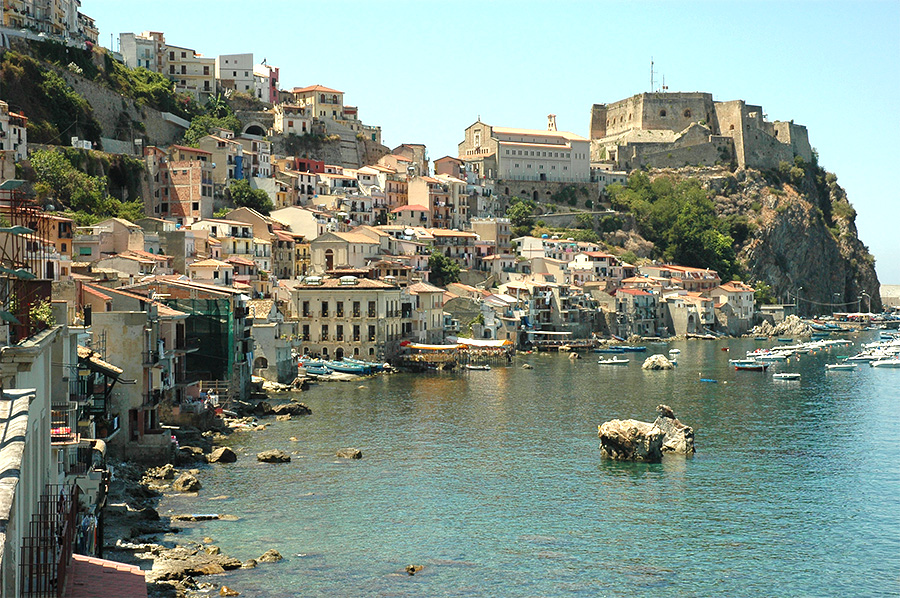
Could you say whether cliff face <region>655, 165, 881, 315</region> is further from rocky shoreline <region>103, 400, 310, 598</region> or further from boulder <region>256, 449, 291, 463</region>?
rocky shoreline <region>103, 400, 310, 598</region>

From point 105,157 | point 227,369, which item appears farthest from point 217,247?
point 227,369

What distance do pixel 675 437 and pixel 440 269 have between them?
58004mm

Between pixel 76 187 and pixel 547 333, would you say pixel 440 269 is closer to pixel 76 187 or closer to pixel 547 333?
pixel 547 333

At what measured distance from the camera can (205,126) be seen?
10306cm

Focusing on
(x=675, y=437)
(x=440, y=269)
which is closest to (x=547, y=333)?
(x=440, y=269)

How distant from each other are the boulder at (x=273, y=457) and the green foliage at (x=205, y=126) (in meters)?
64.2

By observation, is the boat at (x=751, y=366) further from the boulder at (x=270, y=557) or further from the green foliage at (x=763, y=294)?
the boulder at (x=270, y=557)

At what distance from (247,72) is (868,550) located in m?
98.4

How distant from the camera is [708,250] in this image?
134250 mm

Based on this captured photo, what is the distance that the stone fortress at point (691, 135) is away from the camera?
14862cm

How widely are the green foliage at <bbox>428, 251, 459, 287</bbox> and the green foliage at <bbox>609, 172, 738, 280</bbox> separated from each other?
144 ft

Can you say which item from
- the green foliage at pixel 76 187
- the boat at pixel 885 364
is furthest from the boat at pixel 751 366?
the green foliage at pixel 76 187

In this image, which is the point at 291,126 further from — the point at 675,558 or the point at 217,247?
the point at 675,558

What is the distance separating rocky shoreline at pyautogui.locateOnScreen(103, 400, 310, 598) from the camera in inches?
985
